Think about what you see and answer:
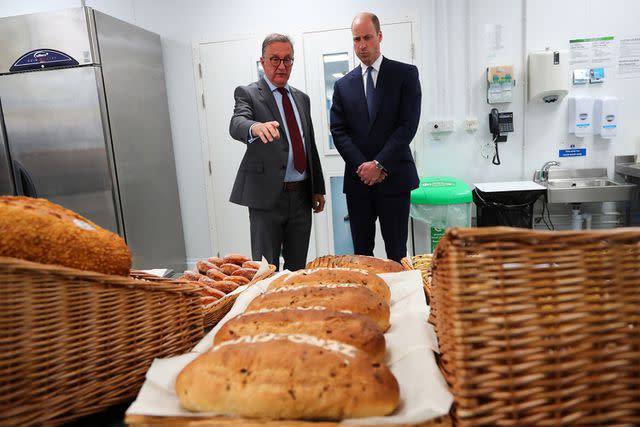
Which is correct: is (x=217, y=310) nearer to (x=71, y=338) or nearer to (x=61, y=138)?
(x=71, y=338)

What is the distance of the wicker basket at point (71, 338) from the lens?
2.34ft

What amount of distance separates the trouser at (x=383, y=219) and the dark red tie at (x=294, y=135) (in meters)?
0.42

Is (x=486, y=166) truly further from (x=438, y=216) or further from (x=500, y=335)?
(x=500, y=335)

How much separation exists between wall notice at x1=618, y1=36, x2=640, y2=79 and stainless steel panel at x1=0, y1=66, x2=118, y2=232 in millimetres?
4145

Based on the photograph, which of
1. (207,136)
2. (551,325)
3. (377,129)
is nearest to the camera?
(551,325)

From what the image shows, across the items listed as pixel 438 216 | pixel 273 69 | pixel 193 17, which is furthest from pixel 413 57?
pixel 193 17

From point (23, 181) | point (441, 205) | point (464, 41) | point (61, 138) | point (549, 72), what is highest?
point (464, 41)

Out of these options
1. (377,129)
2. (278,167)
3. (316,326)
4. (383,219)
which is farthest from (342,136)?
(316,326)

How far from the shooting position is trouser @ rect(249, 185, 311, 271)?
2752 mm

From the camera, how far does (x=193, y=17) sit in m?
4.27

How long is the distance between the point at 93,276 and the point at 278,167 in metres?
1.98

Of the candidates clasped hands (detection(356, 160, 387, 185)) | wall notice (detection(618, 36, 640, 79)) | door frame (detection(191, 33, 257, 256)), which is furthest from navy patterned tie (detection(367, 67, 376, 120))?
wall notice (detection(618, 36, 640, 79))

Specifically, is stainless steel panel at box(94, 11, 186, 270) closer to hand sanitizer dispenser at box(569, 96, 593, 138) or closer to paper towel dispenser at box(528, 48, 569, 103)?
paper towel dispenser at box(528, 48, 569, 103)

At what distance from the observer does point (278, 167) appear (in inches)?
107
